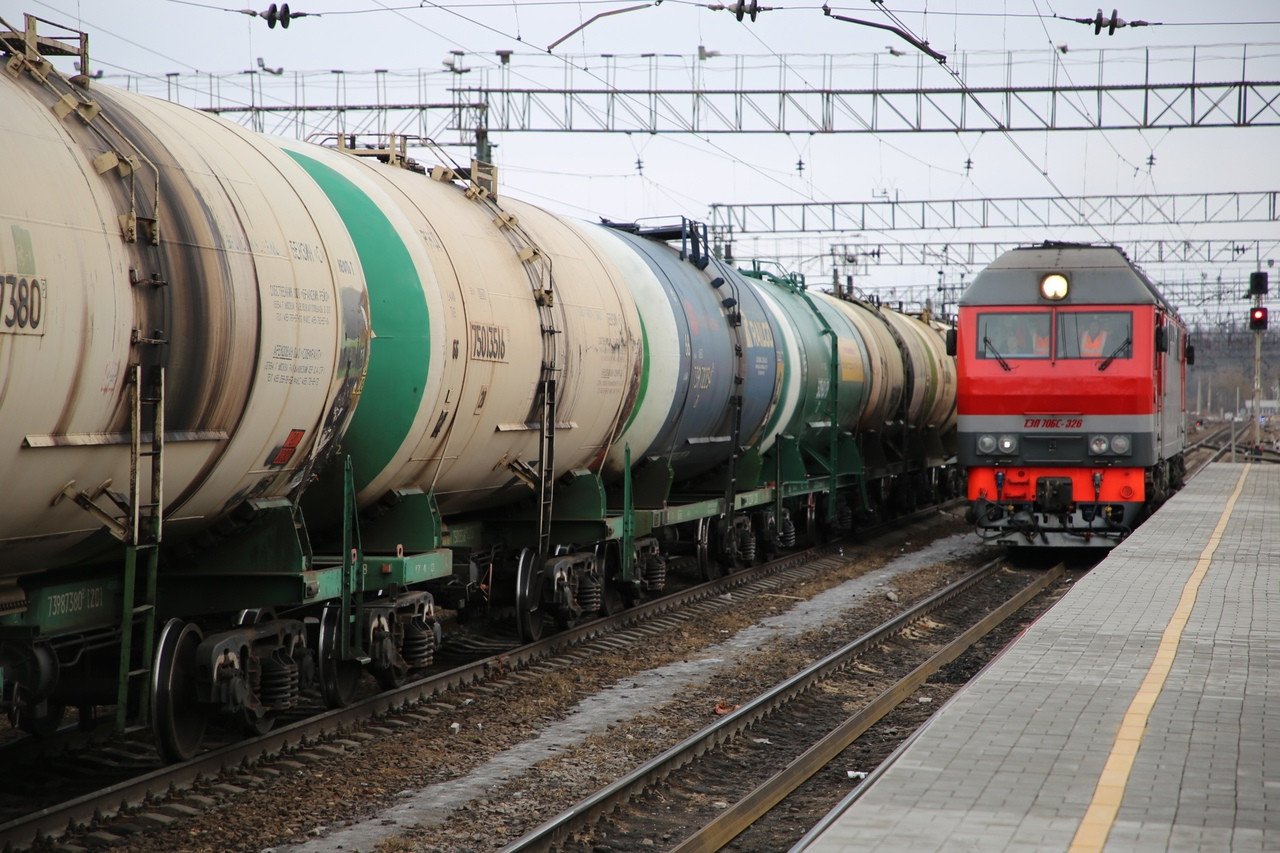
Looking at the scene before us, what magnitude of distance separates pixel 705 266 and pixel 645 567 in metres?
3.69

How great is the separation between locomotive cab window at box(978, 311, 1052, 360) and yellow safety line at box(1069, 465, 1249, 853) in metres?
6.15

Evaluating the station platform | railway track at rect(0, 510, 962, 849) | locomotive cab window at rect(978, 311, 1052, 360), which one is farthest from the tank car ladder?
locomotive cab window at rect(978, 311, 1052, 360)

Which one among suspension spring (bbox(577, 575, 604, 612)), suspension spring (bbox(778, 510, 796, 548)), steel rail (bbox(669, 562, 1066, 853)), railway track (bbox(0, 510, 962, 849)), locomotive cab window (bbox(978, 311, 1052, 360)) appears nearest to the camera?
railway track (bbox(0, 510, 962, 849))

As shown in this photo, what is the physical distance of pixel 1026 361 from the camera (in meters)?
17.6

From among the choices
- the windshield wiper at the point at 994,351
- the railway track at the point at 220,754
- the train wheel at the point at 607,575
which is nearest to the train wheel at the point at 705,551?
the train wheel at the point at 607,575

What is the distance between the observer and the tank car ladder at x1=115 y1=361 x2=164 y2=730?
6.11 meters

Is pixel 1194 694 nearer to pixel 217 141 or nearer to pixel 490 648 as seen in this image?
pixel 490 648

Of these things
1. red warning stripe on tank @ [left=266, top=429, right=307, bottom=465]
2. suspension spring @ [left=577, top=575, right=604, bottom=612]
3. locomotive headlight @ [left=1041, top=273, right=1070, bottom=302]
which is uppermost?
locomotive headlight @ [left=1041, top=273, right=1070, bottom=302]

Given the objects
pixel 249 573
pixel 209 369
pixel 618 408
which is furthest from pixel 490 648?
pixel 209 369

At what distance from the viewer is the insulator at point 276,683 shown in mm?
7727

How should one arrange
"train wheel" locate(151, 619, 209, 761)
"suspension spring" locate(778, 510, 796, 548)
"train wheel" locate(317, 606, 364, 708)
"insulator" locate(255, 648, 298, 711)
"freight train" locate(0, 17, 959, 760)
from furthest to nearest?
"suspension spring" locate(778, 510, 796, 548), "train wheel" locate(317, 606, 364, 708), "insulator" locate(255, 648, 298, 711), "train wheel" locate(151, 619, 209, 761), "freight train" locate(0, 17, 959, 760)

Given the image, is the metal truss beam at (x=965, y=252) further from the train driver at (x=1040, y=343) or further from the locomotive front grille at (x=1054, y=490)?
the locomotive front grille at (x=1054, y=490)

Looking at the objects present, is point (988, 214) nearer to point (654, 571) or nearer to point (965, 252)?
point (965, 252)

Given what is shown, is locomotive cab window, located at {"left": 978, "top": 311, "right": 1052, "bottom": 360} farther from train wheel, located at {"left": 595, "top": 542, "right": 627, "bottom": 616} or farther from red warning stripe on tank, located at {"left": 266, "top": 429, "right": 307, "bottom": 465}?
red warning stripe on tank, located at {"left": 266, "top": 429, "right": 307, "bottom": 465}
